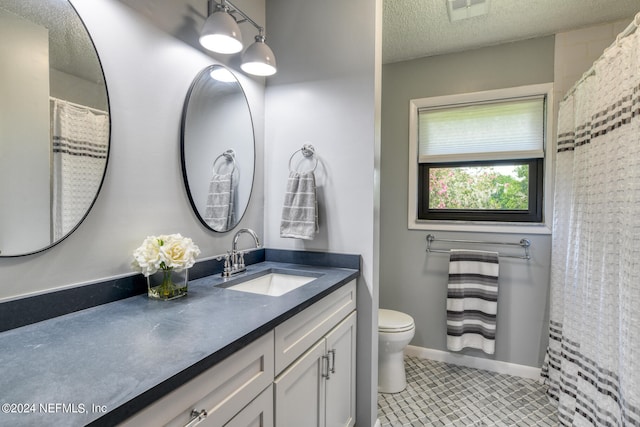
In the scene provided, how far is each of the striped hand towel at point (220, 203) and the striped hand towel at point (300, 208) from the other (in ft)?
0.97

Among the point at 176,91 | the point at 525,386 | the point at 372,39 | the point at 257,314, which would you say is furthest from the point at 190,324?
the point at 525,386

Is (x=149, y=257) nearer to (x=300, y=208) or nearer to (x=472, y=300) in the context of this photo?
(x=300, y=208)

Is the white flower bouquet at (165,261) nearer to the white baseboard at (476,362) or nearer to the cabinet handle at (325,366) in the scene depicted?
the cabinet handle at (325,366)

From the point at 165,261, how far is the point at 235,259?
0.50 m

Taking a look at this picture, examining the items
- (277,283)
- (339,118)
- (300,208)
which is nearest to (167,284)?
(277,283)

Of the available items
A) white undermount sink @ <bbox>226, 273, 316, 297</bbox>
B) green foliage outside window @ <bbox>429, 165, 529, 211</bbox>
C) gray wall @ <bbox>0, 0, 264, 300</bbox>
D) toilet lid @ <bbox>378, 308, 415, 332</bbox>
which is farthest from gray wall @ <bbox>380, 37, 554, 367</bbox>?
gray wall @ <bbox>0, 0, 264, 300</bbox>

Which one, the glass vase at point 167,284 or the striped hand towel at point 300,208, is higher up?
the striped hand towel at point 300,208

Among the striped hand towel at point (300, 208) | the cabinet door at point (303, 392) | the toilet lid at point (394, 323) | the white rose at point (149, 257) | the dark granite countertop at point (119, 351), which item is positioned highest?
the striped hand towel at point (300, 208)

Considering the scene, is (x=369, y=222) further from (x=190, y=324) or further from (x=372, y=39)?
(x=190, y=324)

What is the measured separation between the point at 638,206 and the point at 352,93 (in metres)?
1.29

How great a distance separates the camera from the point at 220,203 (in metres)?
1.64

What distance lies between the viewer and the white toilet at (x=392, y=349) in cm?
210

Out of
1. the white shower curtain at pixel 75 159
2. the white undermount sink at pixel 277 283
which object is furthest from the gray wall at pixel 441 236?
the white shower curtain at pixel 75 159

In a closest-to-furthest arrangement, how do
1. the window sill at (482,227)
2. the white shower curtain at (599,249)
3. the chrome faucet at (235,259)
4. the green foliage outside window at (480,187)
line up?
the white shower curtain at (599,249)
the chrome faucet at (235,259)
the window sill at (482,227)
the green foliage outside window at (480,187)
